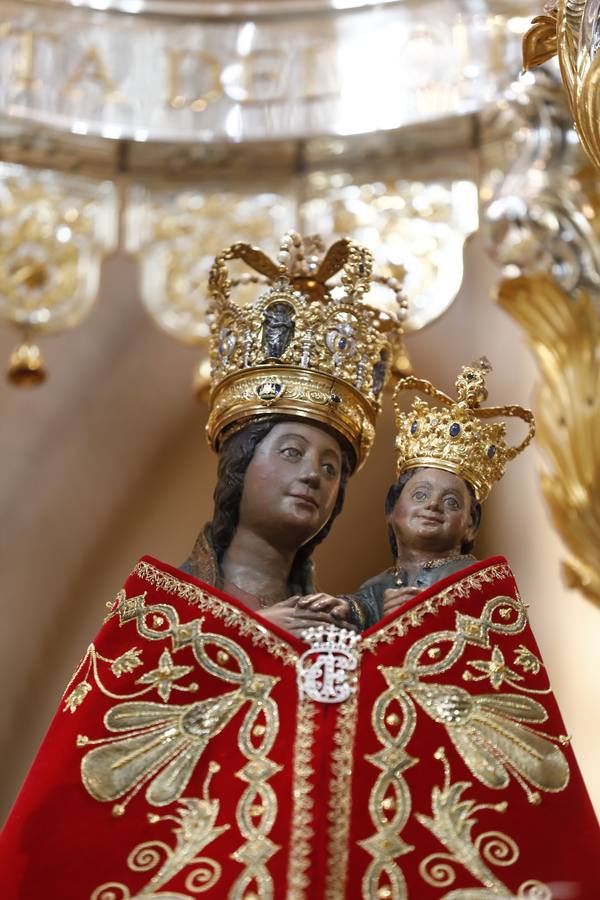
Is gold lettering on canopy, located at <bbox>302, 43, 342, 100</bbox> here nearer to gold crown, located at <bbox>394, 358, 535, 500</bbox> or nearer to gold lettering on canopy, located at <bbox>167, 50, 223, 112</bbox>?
gold lettering on canopy, located at <bbox>167, 50, 223, 112</bbox>

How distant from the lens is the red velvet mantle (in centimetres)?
319

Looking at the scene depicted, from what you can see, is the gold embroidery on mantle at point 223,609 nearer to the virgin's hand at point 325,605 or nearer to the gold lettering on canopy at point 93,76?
the virgin's hand at point 325,605

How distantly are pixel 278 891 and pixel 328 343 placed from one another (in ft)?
4.05

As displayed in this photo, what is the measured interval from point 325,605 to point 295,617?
0.07 m

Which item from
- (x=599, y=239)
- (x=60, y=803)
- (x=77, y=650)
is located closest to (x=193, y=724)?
(x=60, y=803)

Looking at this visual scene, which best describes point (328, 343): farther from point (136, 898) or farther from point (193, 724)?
point (136, 898)

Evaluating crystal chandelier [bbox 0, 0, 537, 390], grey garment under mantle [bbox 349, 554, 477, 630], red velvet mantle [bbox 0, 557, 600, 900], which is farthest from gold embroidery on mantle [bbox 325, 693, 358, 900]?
crystal chandelier [bbox 0, 0, 537, 390]

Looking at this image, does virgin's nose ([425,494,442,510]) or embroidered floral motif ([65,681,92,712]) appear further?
virgin's nose ([425,494,442,510])

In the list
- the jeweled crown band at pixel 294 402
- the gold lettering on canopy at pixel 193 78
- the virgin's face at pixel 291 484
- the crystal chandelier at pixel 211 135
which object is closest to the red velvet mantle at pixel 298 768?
the virgin's face at pixel 291 484

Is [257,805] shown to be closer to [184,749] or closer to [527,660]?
[184,749]

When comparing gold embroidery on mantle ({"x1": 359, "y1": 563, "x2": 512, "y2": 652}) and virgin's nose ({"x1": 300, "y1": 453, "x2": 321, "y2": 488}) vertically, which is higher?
virgin's nose ({"x1": 300, "y1": 453, "x2": 321, "y2": 488})

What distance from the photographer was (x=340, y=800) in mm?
3236

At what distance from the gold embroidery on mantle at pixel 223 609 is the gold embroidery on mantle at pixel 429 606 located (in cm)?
15

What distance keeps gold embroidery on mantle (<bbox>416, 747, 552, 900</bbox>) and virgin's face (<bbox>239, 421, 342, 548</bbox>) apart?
663 millimetres
